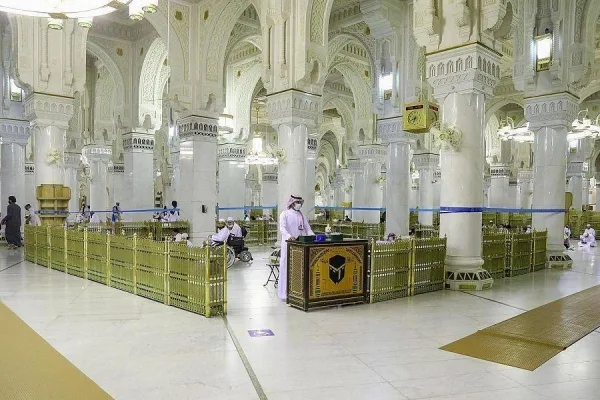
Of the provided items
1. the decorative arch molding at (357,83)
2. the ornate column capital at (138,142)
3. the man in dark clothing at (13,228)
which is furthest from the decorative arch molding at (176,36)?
the decorative arch molding at (357,83)

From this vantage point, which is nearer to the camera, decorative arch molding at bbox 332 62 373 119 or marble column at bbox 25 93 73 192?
marble column at bbox 25 93 73 192

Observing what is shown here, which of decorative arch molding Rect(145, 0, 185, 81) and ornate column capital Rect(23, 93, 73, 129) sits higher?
decorative arch molding Rect(145, 0, 185, 81)

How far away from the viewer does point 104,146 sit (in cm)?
1928

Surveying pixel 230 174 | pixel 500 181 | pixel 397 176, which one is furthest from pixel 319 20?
pixel 500 181

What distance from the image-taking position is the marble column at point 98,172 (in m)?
19.3

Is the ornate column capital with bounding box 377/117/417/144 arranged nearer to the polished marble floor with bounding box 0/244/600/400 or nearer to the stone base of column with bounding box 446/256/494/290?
the stone base of column with bounding box 446/256/494/290

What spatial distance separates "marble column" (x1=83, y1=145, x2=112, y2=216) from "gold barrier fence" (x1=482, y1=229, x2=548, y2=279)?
626 inches

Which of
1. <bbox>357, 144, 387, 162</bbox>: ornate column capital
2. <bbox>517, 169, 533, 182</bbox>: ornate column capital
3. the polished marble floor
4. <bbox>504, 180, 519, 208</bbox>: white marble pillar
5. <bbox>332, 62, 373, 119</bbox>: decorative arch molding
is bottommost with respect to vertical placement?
the polished marble floor

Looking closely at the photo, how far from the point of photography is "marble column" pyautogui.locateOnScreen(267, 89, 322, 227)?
9781 millimetres

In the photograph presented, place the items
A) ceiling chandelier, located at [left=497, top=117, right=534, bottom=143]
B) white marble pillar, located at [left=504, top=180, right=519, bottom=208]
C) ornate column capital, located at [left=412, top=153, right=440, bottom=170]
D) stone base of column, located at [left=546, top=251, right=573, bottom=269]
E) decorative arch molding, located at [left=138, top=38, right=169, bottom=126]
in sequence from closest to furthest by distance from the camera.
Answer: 1. stone base of column, located at [left=546, top=251, right=573, bottom=269]
2. decorative arch molding, located at [left=138, top=38, right=169, bottom=126]
3. ceiling chandelier, located at [left=497, top=117, right=534, bottom=143]
4. ornate column capital, located at [left=412, top=153, right=440, bottom=170]
5. white marble pillar, located at [left=504, top=180, right=519, bottom=208]

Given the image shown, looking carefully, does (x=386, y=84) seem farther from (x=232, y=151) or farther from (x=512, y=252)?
(x=232, y=151)

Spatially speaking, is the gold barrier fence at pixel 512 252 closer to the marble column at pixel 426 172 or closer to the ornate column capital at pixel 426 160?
the marble column at pixel 426 172

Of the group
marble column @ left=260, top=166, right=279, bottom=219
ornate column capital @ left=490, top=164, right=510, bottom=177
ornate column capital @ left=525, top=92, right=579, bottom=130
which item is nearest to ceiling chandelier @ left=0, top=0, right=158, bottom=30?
ornate column capital @ left=525, top=92, right=579, bottom=130

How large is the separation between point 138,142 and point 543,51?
1259cm
